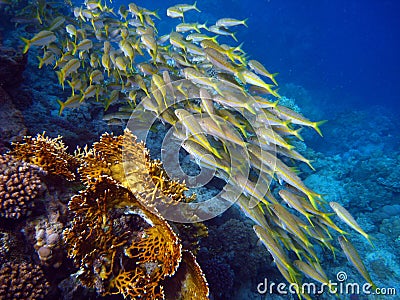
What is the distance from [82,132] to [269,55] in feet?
115

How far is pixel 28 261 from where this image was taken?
248 centimetres


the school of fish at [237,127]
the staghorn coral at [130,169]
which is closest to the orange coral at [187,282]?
the staghorn coral at [130,169]

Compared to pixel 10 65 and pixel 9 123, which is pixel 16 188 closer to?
pixel 9 123

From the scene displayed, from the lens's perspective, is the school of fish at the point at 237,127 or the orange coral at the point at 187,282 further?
the school of fish at the point at 237,127

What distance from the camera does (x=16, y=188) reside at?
103 inches

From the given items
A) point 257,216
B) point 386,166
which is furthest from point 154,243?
point 386,166

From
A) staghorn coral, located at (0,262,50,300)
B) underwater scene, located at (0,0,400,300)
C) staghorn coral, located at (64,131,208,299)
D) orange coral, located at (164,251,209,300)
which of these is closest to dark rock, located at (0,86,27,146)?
underwater scene, located at (0,0,400,300)

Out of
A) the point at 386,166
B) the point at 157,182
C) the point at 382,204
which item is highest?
the point at 386,166

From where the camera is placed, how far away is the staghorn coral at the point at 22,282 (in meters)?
2.24

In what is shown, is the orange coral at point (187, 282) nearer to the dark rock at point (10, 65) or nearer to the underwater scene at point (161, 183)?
the underwater scene at point (161, 183)

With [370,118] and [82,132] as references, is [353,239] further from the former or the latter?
[370,118]

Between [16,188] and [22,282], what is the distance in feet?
2.95

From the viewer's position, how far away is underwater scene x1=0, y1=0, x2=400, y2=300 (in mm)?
2553

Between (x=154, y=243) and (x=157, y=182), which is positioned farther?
(x=157, y=182)
